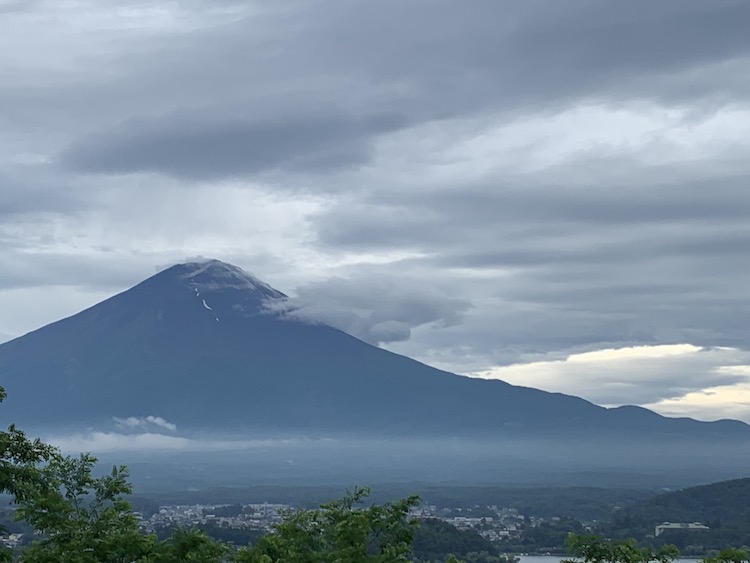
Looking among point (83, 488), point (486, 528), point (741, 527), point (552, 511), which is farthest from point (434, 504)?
point (83, 488)

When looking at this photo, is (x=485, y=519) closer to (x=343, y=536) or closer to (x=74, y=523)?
(x=74, y=523)

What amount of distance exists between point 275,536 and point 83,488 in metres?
3.97

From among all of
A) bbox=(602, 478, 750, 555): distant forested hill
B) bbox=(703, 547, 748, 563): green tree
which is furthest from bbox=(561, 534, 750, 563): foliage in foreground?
bbox=(602, 478, 750, 555): distant forested hill

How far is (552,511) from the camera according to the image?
141 meters

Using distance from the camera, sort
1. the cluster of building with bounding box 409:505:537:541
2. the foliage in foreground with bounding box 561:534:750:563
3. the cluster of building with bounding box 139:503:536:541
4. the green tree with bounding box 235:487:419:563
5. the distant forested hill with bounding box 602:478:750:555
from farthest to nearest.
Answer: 1. the cluster of building with bounding box 409:505:537:541
2. the cluster of building with bounding box 139:503:536:541
3. the distant forested hill with bounding box 602:478:750:555
4. the foliage in foreground with bounding box 561:534:750:563
5. the green tree with bounding box 235:487:419:563

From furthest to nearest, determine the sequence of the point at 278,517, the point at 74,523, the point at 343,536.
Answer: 1. the point at 278,517
2. the point at 74,523
3. the point at 343,536

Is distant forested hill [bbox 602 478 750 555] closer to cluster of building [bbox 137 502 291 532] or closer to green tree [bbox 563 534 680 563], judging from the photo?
cluster of building [bbox 137 502 291 532]

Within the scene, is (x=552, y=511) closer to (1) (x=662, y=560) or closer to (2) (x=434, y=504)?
(2) (x=434, y=504)

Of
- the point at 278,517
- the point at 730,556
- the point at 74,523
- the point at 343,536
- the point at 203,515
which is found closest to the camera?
the point at 730,556

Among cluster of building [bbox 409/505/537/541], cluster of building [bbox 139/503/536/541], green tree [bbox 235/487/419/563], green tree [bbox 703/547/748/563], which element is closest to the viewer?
green tree [bbox 703/547/748/563]

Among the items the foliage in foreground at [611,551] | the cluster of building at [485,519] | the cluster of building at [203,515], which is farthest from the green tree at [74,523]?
the cluster of building at [203,515]

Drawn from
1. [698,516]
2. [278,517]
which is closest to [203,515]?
[278,517]

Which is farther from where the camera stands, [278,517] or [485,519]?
[485,519]

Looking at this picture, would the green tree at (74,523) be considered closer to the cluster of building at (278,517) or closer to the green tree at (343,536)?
the green tree at (343,536)
